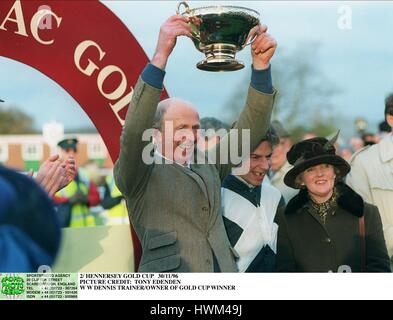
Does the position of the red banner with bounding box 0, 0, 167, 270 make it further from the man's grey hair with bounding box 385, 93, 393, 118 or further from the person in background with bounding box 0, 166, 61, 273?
the man's grey hair with bounding box 385, 93, 393, 118

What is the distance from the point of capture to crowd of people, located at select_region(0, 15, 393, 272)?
2.16 meters

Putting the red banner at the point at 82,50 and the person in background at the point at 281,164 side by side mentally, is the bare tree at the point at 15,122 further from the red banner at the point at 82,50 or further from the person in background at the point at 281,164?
the person in background at the point at 281,164

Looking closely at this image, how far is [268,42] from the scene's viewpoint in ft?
7.22

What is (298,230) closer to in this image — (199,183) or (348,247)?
(348,247)

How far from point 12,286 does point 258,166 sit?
89cm

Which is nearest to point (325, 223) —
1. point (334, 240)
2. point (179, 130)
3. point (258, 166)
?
point (334, 240)

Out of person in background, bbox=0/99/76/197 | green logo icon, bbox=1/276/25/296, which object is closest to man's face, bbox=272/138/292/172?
person in background, bbox=0/99/76/197

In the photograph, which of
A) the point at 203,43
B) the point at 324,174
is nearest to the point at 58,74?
the point at 203,43

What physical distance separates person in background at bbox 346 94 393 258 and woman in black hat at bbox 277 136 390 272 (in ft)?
0.18

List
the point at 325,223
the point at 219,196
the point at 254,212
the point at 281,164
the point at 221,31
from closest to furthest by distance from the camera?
the point at 221,31, the point at 219,196, the point at 325,223, the point at 254,212, the point at 281,164

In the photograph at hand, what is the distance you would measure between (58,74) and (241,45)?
61cm

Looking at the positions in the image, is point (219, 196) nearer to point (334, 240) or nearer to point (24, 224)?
point (334, 240)

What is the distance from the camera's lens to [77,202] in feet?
8.27

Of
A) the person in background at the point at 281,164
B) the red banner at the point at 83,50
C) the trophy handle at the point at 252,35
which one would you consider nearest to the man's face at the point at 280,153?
the person in background at the point at 281,164
